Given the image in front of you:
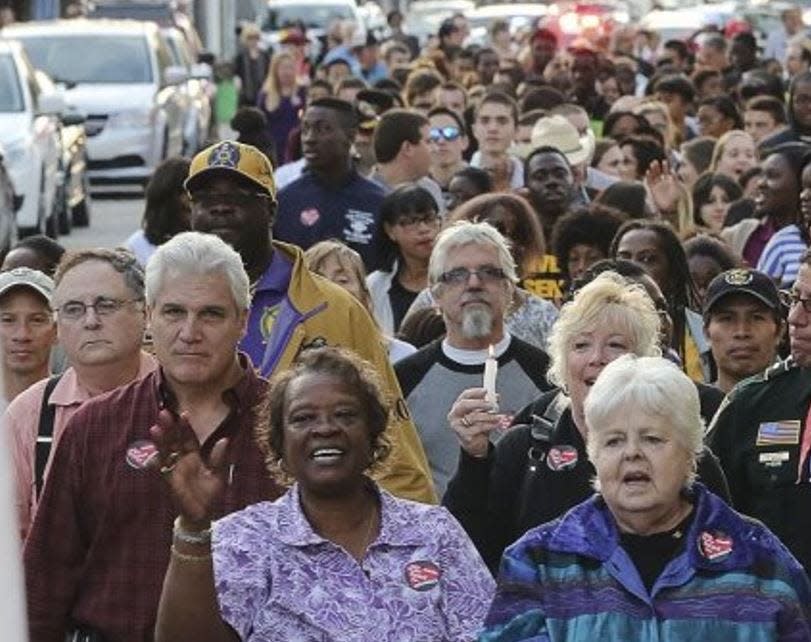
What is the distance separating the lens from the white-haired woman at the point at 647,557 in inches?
260

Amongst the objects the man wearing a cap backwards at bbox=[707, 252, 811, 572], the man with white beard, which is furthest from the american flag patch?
the man with white beard

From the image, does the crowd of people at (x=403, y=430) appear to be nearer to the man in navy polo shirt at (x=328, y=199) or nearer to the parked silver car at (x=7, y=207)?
the man in navy polo shirt at (x=328, y=199)

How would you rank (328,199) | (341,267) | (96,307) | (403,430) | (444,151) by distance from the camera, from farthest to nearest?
(444,151) < (328,199) < (341,267) < (96,307) < (403,430)

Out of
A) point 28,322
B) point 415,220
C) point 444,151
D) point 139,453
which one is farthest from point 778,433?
point 444,151

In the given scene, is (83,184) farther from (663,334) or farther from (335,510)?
(335,510)

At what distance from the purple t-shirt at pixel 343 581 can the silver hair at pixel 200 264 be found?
3.92 feet

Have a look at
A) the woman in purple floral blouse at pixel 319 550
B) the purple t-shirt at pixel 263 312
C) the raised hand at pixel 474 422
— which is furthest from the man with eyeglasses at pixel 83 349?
the woman in purple floral blouse at pixel 319 550

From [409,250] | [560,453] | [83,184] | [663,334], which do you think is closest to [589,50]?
[83,184]

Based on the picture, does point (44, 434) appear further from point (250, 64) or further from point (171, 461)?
point (250, 64)

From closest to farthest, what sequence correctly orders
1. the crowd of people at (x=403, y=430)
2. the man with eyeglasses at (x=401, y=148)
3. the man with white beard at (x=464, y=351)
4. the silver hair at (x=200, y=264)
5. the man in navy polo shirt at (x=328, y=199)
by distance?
the crowd of people at (x=403, y=430), the silver hair at (x=200, y=264), the man with white beard at (x=464, y=351), the man in navy polo shirt at (x=328, y=199), the man with eyeglasses at (x=401, y=148)

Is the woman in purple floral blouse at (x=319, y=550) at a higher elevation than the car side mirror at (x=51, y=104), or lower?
higher

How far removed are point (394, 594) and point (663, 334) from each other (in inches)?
141

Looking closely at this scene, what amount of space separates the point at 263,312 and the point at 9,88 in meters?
18.5

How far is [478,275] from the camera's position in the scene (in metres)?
10.5
